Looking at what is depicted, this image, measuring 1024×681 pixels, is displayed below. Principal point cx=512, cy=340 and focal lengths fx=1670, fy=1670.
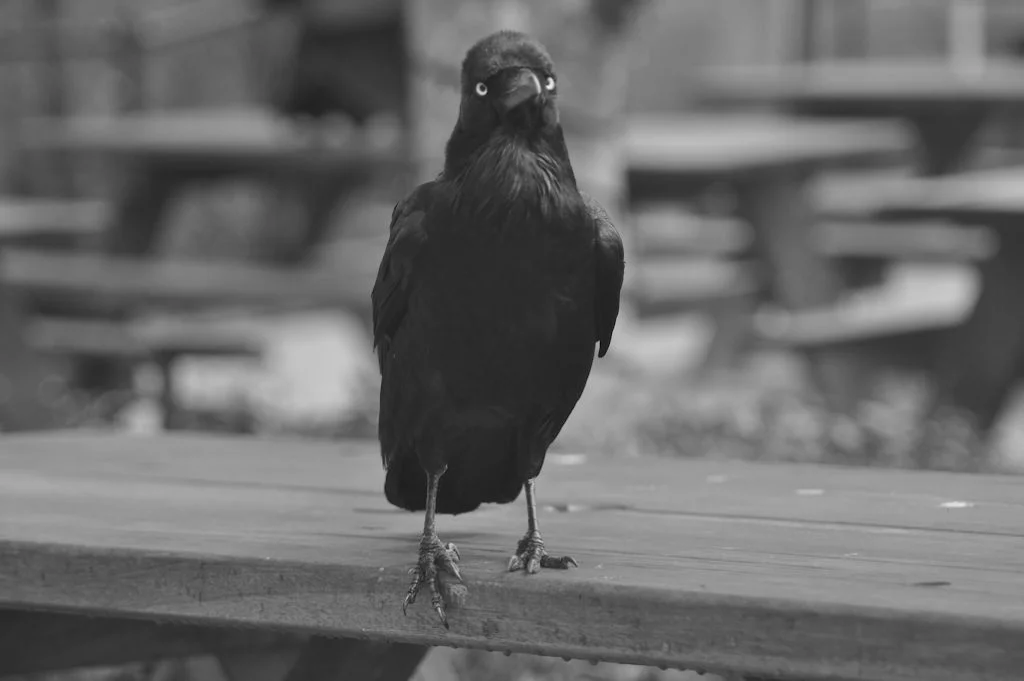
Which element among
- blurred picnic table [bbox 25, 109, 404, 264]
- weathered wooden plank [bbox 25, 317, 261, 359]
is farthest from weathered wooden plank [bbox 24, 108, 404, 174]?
weathered wooden plank [bbox 25, 317, 261, 359]

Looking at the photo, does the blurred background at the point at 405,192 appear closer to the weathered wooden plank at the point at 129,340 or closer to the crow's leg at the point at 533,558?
the weathered wooden plank at the point at 129,340

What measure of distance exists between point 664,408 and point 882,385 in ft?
7.38

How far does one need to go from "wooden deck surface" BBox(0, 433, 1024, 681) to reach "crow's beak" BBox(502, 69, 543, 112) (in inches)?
22.3

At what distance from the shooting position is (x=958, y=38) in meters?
14.3

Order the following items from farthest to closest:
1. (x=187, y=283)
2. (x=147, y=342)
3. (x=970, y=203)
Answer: (x=187, y=283) → (x=147, y=342) → (x=970, y=203)

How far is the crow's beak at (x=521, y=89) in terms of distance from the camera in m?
2.00


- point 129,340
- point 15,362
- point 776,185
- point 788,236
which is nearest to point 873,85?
point 776,185

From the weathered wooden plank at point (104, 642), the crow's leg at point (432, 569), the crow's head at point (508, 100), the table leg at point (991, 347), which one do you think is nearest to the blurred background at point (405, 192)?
the table leg at point (991, 347)

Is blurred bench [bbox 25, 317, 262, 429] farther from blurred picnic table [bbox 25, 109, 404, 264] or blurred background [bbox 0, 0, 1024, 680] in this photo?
blurred picnic table [bbox 25, 109, 404, 264]

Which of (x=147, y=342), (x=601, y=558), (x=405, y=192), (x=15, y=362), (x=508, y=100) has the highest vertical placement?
(x=508, y=100)

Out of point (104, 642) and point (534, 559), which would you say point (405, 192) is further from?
point (534, 559)

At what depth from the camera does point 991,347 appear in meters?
6.05

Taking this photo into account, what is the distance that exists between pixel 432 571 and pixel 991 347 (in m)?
4.45

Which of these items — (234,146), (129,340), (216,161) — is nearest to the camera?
(129,340)
